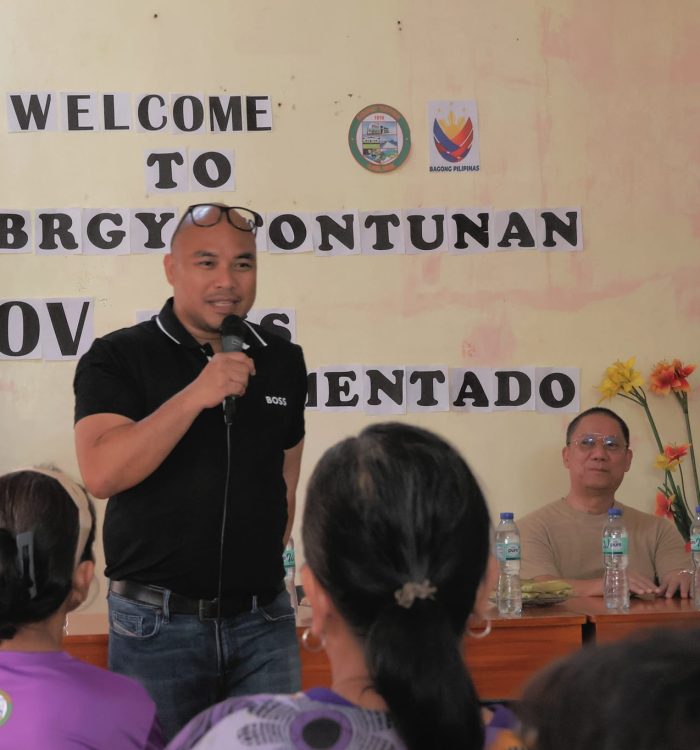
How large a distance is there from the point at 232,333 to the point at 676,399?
95.6 inches

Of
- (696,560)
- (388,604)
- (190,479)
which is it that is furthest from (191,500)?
(696,560)

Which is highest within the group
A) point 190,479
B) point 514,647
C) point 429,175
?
point 429,175

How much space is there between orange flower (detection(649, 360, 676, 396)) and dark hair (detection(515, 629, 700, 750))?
344cm

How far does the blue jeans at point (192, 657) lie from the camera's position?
1894 millimetres

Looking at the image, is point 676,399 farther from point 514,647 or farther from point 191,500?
point 191,500

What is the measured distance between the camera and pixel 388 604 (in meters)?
1.07

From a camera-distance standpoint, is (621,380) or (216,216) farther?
(621,380)

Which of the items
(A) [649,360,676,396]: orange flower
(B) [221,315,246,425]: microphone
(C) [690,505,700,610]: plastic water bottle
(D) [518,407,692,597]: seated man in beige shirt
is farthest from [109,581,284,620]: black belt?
(A) [649,360,676,396]: orange flower

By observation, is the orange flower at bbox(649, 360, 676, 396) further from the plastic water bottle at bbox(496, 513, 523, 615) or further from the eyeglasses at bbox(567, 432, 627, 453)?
the plastic water bottle at bbox(496, 513, 523, 615)

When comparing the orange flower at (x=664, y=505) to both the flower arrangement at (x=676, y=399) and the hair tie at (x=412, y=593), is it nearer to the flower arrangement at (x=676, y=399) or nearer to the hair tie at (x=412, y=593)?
the flower arrangement at (x=676, y=399)

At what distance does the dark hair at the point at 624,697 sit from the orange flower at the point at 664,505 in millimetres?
3454

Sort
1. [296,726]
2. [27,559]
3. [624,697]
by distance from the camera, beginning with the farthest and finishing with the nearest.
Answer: [27,559] < [296,726] < [624,697]

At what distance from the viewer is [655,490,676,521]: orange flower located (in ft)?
12.9

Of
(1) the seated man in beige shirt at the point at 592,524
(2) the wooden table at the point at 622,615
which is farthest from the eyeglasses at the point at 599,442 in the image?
(2) the wooden table at the point at 622,615
